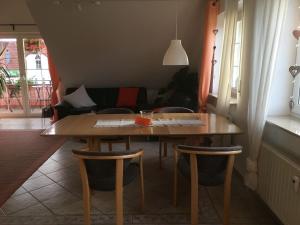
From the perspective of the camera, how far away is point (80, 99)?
18.0ft

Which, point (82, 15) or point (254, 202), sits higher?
point (82, 15)

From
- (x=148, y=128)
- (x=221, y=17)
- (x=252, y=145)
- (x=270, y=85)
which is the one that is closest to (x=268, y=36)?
(x=270, y=85)

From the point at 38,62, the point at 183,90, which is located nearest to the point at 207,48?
the point at 183,90

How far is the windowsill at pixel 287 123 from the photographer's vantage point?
2.06 metres

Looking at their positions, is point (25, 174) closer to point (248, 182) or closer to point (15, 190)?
point (15, 190)

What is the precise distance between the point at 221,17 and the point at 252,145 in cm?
241

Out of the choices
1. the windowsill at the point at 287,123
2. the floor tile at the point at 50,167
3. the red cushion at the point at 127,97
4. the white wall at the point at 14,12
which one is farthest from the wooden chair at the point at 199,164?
the white wall at the point at 14,12

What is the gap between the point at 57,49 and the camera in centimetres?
537

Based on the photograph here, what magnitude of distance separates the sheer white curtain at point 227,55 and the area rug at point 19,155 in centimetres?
258

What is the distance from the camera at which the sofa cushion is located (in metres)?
5.37

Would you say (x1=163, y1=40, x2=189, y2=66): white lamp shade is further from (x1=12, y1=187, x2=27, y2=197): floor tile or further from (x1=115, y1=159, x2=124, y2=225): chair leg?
(x1=12, y1=187, x2=27, y2=197): floor tile

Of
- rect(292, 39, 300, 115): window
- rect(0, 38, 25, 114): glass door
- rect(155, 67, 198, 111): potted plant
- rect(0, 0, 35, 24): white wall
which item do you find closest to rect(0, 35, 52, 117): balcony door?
rect(0, 38, 25, 114): glass door

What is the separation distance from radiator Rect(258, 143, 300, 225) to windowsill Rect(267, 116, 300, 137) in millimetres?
204

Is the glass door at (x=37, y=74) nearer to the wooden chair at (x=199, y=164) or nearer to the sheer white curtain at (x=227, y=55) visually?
the sheer white curtain at (x=227, y=55)
